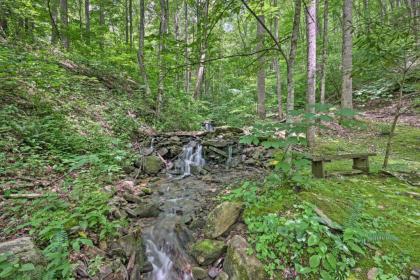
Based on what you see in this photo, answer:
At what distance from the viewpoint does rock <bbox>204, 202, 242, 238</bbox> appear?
315 centimetres

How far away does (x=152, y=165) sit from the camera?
6.34 meters

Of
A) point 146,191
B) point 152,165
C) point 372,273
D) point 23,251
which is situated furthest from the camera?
point 152,165

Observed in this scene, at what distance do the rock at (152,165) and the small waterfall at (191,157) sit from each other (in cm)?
76

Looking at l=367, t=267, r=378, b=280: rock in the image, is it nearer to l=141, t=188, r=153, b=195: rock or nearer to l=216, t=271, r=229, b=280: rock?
l=216, t=271, r=229, b=280: rock

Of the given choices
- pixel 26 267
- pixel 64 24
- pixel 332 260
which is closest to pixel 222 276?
pixel 332 260

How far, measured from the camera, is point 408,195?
140 inches

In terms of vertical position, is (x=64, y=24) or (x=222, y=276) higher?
(x=64, y=24)

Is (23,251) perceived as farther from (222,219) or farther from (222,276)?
(222,219)

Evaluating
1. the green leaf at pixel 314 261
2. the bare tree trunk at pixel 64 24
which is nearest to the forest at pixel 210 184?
the green leaf at pixel 314 261

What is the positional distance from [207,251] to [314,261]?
1283mm

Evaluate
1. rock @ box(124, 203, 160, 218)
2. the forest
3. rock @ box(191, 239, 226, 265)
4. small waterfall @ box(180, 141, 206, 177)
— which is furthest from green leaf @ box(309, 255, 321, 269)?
small waterfall @ box(180, 141, 206, 177)

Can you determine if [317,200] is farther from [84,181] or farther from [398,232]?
[84,181]

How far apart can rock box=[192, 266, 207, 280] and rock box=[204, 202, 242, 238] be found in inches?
17.7

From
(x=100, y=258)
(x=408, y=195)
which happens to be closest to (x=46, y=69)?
(x=100, y=258)
